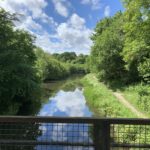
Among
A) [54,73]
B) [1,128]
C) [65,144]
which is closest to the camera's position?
[65,144]

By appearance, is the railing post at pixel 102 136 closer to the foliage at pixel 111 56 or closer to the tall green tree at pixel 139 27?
the tall green tree at pixel 139 27

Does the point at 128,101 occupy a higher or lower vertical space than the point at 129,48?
lower

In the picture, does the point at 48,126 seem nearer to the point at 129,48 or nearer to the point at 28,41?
the point at 129,48

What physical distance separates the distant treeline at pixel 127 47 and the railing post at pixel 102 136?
73.1 feet

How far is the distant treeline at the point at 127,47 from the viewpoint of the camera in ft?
94.4

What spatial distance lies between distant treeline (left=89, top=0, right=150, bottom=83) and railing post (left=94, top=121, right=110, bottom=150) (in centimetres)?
2229

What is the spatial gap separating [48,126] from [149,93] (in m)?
26.2

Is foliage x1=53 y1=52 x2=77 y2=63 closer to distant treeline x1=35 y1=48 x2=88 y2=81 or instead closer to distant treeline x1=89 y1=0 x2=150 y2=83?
distant treeline x1=35 y1=48 x2=88 y2=81

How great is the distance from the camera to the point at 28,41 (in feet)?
112

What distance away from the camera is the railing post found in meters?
5.04

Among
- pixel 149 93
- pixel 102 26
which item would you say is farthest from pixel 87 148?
pixel 102 26

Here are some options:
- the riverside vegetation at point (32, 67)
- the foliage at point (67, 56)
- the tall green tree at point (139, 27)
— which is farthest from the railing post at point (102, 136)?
the foliage at point (67, 56)

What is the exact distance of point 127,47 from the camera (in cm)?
3219

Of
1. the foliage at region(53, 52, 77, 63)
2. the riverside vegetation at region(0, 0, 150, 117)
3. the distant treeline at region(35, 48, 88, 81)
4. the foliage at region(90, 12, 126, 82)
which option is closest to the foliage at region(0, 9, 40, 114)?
the riverside vegetation at region(0, 0, 150, 117)
